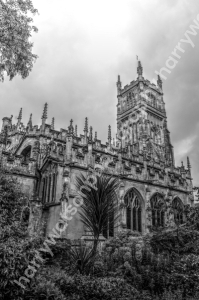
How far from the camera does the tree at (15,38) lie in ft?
28.5

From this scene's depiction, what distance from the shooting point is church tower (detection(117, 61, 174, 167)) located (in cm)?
4381

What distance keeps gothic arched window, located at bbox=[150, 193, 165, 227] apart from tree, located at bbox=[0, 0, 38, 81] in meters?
15.1

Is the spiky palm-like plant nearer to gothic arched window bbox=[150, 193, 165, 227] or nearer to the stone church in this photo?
the stone church

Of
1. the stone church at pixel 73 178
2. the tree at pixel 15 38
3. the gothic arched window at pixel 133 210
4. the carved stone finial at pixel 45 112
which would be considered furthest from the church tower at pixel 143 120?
the tree at pixel 15 38

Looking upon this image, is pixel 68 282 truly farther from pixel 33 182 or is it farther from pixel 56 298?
pixel 33 182

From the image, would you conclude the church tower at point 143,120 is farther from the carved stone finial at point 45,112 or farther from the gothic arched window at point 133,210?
the gothic arched window at point 133,210

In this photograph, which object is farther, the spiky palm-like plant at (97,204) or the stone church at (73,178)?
the stone church at (73,178)

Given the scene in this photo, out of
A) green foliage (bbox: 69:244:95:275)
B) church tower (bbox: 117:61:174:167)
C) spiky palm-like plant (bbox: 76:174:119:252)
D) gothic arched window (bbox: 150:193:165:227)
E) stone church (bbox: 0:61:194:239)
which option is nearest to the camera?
green foliage (bbox: 69:244:95:275)

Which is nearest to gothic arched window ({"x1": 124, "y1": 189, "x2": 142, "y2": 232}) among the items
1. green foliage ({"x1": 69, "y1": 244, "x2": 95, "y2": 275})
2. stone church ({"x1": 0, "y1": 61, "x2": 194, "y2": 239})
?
stone church ({"x1": 0, "y1": 61, "x2": 194, "y2": 239})

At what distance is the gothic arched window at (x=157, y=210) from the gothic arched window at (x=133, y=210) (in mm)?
1381

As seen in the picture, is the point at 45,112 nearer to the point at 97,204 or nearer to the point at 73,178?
the point at 73,178

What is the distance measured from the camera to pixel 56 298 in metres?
5.91

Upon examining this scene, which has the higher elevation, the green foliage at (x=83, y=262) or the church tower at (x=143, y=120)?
the church tower at (x=143, y=120)

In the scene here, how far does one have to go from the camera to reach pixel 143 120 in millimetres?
46625
